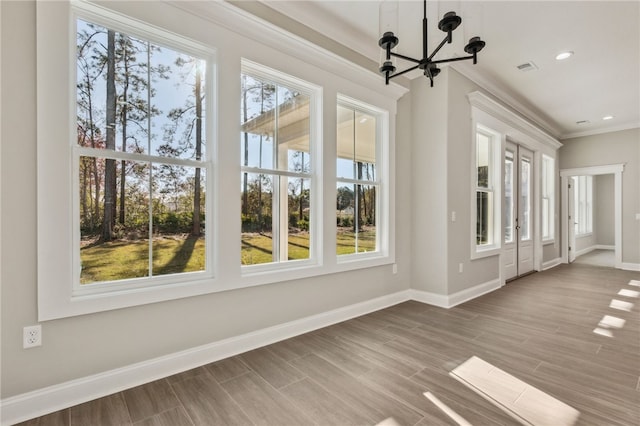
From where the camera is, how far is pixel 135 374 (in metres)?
2.06

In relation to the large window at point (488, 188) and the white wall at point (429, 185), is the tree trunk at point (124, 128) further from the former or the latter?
the large window at point (488, 188)

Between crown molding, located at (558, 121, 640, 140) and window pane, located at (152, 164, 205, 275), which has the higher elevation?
crown molding, located at (558, 121, 640, 140)

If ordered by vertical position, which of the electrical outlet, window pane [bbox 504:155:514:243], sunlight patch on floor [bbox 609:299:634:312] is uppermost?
window pane [bbox 504:155:514:243]

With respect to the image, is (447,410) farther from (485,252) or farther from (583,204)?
(583,204)

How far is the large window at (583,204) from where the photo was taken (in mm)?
9102

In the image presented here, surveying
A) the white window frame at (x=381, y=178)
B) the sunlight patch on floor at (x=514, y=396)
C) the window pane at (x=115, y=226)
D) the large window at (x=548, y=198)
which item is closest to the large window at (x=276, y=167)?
the window pane at (x=115, y=226)

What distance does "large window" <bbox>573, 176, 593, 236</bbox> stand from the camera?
9.10m

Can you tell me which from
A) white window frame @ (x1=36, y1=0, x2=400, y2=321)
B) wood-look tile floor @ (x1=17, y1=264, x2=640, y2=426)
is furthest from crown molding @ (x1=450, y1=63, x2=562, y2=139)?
wood-look tile floor @ (x1=17, y1=264, x2=640, y2=426)

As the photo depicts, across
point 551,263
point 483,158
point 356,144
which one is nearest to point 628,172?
point 551,263

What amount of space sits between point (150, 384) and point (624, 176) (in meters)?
8.99

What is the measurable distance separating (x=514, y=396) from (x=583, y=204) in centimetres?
1029

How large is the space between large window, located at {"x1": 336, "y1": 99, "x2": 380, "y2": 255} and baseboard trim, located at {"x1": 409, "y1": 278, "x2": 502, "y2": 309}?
0.91 m

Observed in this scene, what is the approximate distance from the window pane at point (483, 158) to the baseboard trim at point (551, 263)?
309 centimetres

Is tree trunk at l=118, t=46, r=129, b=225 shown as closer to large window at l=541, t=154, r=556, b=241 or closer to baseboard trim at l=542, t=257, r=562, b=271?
baseboard trim at l=542, t=257, r=562, b=271
